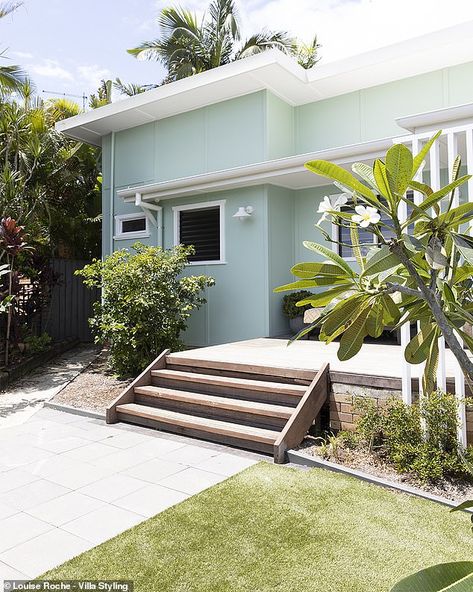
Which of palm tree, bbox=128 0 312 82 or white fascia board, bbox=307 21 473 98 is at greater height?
palm tree, bbox=128 0 312 82

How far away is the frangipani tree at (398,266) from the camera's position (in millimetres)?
1360

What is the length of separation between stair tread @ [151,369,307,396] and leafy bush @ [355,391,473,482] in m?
1.14

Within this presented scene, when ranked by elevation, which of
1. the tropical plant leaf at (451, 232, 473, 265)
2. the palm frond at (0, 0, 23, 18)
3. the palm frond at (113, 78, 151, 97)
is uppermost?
the palm frond at (113, 78, 151, 97)

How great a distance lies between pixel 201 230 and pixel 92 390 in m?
4.03

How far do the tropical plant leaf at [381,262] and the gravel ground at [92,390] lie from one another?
561 cm

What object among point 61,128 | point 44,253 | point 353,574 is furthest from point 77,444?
point 61,128

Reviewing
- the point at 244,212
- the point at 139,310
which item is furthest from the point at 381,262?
the point at 244,212

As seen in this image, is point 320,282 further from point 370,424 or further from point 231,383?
point 231,383

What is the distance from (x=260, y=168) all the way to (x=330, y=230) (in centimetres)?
180

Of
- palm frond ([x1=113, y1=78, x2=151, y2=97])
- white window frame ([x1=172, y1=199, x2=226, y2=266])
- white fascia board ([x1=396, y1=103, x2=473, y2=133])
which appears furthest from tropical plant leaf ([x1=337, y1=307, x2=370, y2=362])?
palm frond ([x1=113, y1=78, x2=151, y2=97])

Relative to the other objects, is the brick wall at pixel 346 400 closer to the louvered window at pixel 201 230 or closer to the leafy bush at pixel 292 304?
the leafy bush at pixel 292 304

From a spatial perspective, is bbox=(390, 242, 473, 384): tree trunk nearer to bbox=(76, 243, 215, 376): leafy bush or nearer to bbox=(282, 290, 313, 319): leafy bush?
bbox=(76, 243, 215, 376): leafy bush

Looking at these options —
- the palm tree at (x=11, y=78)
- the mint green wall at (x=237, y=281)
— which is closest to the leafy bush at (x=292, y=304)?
the mint green wall at (x=237, y=281)

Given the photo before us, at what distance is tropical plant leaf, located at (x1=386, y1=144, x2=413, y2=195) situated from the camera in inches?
53.3
